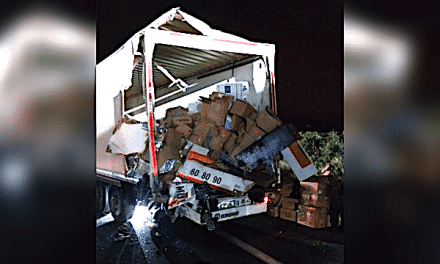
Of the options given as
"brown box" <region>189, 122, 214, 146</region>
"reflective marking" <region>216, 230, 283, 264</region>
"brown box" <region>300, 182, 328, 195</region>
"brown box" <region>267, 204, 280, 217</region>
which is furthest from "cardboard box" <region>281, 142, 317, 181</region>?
"reflective marking" <region>216, 230, 283, 264</region>

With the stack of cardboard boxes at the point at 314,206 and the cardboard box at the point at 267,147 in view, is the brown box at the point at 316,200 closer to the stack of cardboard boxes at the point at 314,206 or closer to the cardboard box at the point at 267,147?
the stack of cardboard boxes at the point at 314,206

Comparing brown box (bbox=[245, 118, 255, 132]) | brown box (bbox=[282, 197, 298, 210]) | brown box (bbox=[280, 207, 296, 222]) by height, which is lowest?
brown box (bbox=[280, 207, 296, 222])

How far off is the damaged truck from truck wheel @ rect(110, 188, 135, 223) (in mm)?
13

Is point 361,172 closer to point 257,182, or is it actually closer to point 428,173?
point 428,173

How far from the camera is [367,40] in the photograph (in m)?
1.19

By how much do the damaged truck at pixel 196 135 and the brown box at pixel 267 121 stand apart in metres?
0.01

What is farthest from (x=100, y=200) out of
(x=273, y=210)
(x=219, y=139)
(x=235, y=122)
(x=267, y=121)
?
(x=267, y=121)

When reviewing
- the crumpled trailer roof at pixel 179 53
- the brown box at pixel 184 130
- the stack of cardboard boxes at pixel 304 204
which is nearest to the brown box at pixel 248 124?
the crumpled trailer roof at pixel 179 53

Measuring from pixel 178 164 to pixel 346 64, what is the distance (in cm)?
342

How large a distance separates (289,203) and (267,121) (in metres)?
1.09

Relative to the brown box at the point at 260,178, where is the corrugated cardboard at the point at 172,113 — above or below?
above

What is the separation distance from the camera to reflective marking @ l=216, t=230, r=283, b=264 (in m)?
3.48

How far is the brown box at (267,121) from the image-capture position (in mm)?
4672

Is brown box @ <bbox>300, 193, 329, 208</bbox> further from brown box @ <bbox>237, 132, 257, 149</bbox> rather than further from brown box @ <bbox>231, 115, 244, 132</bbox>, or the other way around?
brown box @ <bbox>231, 115, 244, 132</bbox>
